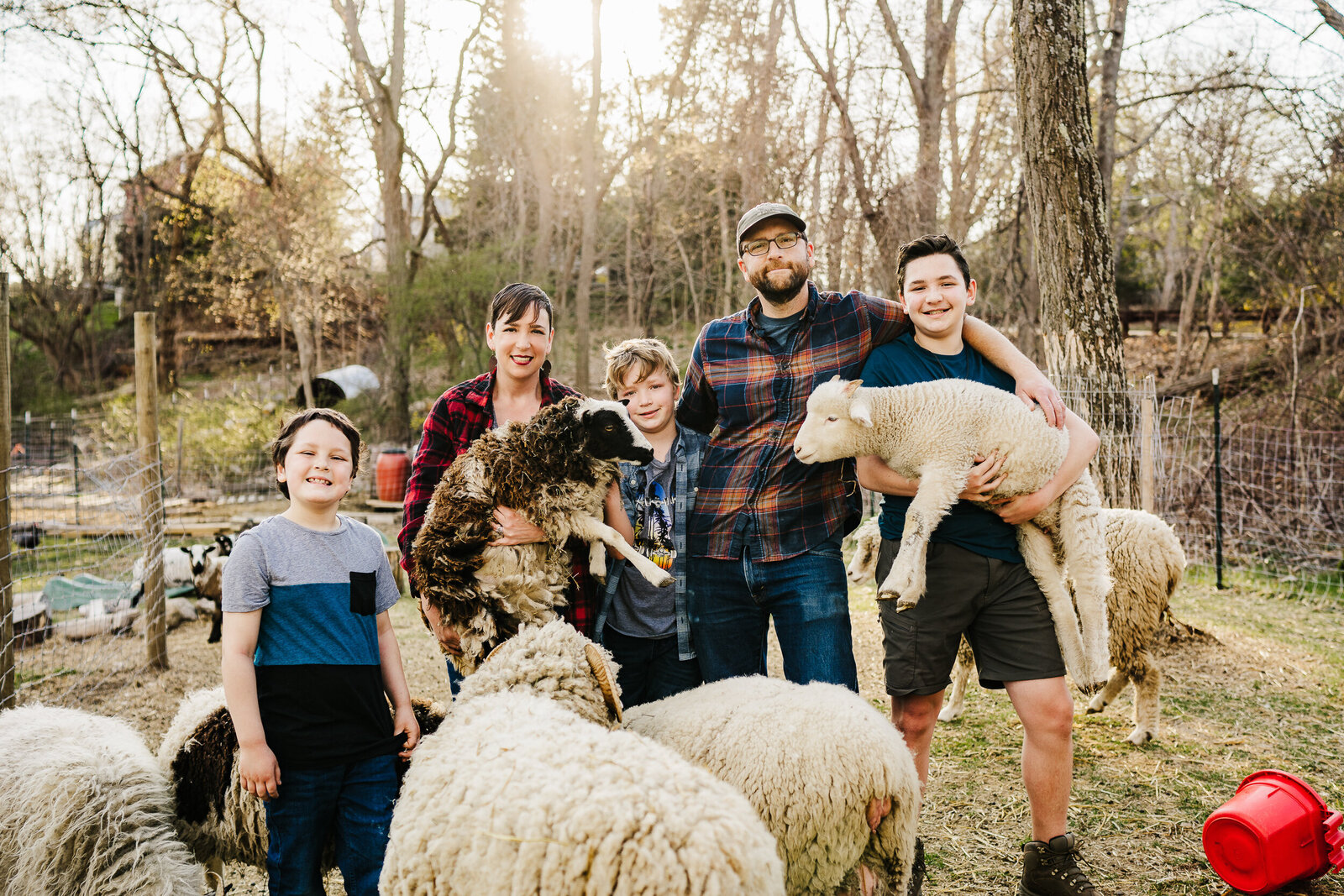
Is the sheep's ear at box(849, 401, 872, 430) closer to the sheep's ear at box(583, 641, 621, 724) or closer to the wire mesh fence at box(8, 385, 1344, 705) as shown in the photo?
the sheep's ear at box(583, 641, 621, 724)

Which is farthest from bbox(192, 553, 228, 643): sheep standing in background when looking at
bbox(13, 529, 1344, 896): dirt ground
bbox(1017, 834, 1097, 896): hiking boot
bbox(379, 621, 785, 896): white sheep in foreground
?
bbox(1017, 834, 1097, 896): hiking boot

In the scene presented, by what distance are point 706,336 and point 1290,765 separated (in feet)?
12.5

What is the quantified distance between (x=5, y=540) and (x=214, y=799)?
2567 millimetres

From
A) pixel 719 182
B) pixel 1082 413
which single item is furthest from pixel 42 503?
pixel 1082 413

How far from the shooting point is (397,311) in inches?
693

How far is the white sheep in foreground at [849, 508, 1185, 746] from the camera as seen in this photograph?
4.64m

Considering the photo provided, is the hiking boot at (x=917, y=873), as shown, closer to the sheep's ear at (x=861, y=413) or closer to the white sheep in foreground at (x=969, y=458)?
the white sheep in foreground at (x=969, y=458)

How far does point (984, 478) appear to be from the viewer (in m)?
2.82

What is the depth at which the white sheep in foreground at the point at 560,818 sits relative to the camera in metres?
1.58

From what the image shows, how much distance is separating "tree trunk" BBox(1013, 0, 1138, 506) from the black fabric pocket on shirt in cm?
554

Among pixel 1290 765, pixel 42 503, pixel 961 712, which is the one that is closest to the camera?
pixel 1290 765

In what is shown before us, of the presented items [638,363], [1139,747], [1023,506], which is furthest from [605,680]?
[1139,747]

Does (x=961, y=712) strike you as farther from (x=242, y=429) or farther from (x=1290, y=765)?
(x=242, y=429)

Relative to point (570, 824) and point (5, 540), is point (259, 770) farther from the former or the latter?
point (5, 540)
